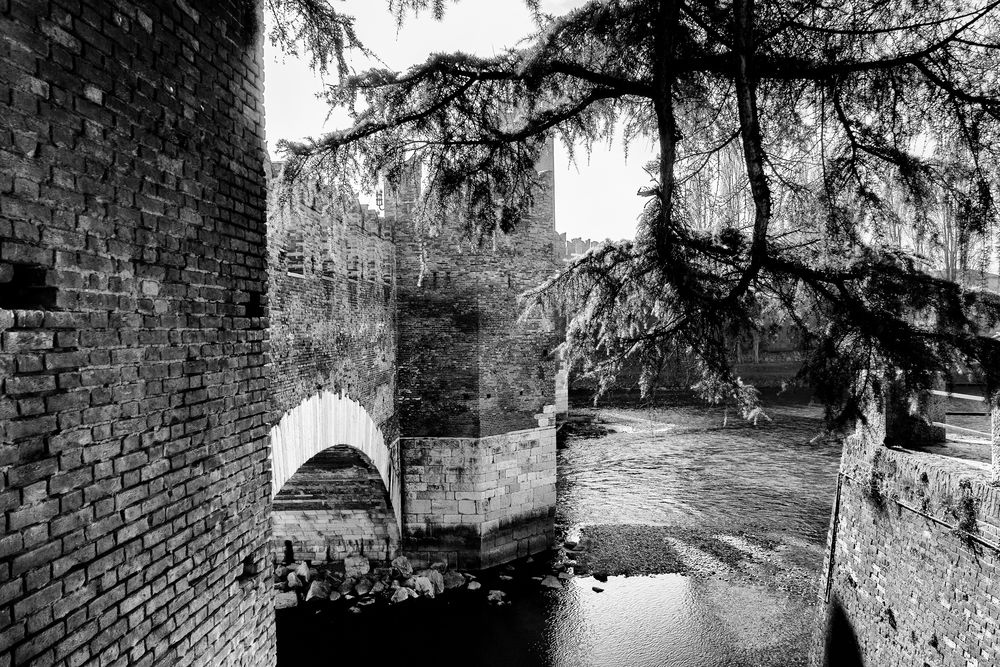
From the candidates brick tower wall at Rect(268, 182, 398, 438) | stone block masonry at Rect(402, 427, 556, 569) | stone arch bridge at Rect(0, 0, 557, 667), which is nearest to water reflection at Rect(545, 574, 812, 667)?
stone block masonry at Rect(402, 427, 556, 569)

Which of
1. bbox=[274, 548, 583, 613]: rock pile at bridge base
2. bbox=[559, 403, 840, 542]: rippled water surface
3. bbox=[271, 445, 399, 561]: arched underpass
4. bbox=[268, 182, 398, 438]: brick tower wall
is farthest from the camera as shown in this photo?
bbox=[559, 403, 840, 542]: rippled water surface

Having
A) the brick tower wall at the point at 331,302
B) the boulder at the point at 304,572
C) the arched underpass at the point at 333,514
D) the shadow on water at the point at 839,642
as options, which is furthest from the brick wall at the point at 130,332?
the boulder at the point at 304,572

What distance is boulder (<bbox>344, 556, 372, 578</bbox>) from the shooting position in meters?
12.0

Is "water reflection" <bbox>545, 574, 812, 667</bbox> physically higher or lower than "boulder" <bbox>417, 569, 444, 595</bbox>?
lower

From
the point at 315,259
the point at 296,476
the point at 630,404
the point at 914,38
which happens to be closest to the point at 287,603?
the point at 296,476

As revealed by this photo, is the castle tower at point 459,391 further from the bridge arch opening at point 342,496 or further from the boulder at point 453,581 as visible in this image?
the bridge arch opening at point 342,496

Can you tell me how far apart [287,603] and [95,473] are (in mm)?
10509

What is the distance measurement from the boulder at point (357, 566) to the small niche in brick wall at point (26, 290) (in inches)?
437

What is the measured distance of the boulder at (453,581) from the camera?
1165 cm

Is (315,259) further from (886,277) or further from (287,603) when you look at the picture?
(287,603)

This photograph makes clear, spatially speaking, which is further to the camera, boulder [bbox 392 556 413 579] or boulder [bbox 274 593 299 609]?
boulder [bbox 392 556 413 579]

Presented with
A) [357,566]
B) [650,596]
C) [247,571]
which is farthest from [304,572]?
[247,571]

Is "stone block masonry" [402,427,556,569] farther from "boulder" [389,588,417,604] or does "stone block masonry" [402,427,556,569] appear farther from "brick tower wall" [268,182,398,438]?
"brick tower wall" [268,182,398,438]

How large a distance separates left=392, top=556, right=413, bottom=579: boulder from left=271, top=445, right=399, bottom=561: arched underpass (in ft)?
0.76
